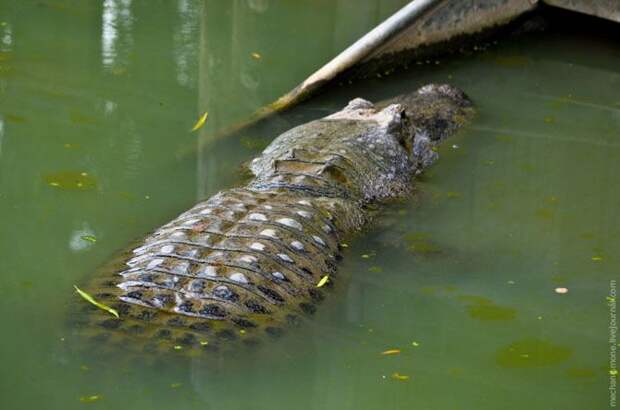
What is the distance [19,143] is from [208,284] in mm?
2582

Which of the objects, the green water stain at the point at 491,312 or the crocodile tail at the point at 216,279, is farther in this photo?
the green water stain at the point at 491,312

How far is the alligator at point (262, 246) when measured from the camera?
4.52 m

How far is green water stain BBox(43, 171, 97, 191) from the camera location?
614 cm

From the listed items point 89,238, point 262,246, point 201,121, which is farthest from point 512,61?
point 89,238

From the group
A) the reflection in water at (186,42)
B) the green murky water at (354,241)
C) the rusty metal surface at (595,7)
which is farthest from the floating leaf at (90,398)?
the rusty metal surface at (595,7)

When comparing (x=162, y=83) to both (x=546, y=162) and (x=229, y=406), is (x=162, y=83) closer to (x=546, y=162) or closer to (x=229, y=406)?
(x=546, y=162)

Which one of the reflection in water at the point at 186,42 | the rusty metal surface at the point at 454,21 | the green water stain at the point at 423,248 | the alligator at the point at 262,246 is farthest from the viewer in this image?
the rusty metal surface at the point at 454,21

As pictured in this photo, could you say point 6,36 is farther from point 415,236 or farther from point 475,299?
point 475,299

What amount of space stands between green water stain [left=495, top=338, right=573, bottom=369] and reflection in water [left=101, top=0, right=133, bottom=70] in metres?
4.51

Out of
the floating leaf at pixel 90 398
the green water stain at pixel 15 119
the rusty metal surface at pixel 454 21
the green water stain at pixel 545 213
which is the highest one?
the rusty metal surface at pixel 454 21

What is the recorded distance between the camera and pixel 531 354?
4781 mm

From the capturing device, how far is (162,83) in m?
7.89

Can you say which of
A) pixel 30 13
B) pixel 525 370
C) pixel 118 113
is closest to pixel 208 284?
pixel 525 370

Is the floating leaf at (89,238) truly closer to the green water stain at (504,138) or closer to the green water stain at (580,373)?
the green water stain at (580,373)
